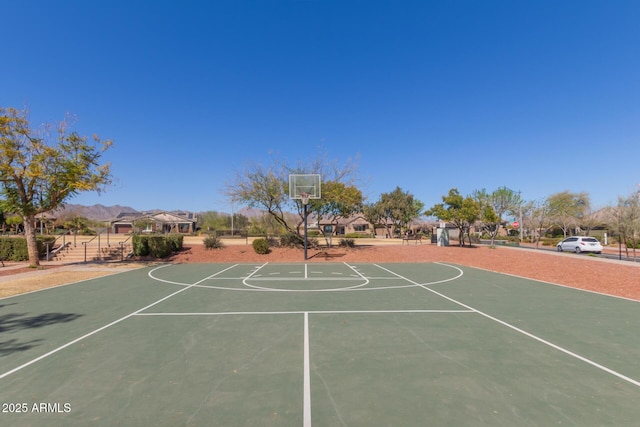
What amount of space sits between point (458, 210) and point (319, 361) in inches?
1154

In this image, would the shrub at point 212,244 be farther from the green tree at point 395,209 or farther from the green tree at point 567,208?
the green tree at point 567,208

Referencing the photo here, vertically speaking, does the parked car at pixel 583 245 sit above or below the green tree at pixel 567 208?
below

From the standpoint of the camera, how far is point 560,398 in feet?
13.5

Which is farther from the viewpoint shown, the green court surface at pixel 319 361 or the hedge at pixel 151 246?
the hedge at pixel 151 246

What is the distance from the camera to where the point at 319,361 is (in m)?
5.23

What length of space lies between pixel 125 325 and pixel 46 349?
1586 millimetres

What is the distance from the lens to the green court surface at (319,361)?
12.4 ft

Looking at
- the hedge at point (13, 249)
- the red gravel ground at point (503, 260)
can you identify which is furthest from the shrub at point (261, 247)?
the hedge at point (13, 249)

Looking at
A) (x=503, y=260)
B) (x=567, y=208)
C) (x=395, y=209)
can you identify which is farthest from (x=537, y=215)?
(x=503, y=260)

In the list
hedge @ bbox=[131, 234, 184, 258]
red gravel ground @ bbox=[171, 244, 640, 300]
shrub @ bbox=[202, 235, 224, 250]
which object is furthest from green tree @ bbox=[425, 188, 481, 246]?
hedge @ bbox=[131, 234, 184, 258]

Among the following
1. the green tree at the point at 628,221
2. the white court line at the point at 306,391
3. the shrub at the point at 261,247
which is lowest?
the white court line at the point at 306,391

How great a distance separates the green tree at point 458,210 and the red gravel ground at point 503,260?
5515mm

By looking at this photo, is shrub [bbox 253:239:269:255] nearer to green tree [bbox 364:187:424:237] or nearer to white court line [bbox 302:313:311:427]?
white court line [bbox 302:313:311:427]

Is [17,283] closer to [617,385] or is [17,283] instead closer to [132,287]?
[132,287]
